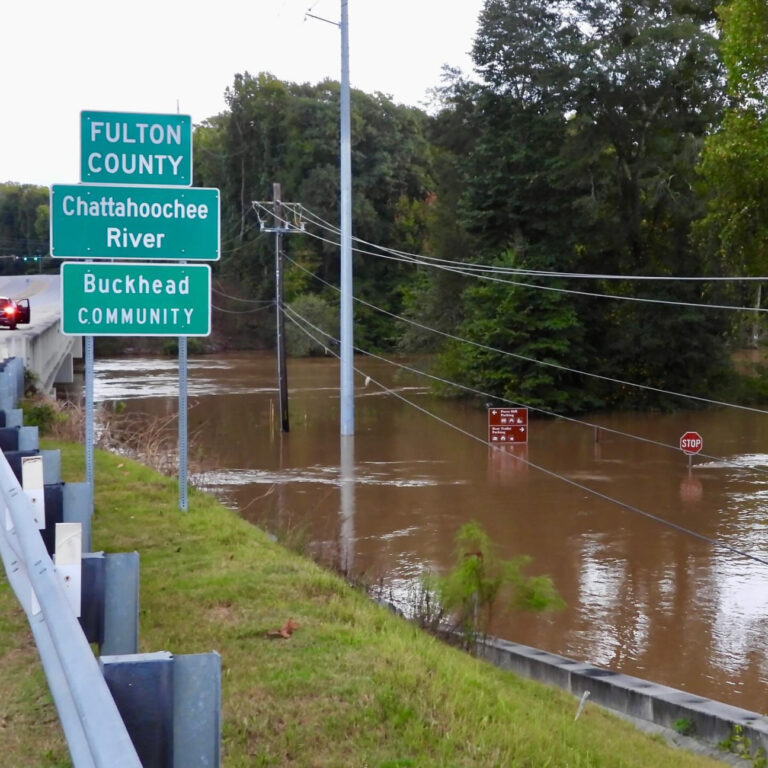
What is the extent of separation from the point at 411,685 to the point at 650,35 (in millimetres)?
37431

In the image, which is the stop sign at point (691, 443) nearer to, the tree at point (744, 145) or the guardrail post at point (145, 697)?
the tree at point (744, 145)

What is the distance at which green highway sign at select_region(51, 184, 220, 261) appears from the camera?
1034 centimetres

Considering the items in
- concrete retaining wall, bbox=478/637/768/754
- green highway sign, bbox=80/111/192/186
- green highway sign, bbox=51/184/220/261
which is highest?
green highway sign, bbox=80/111/192/186

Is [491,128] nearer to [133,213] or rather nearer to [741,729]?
[133,213]

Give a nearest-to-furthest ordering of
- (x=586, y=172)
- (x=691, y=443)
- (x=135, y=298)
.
Result: 1. (x=135, y=298)
2. (x=691, y=443)
3. (x=586, y=172)

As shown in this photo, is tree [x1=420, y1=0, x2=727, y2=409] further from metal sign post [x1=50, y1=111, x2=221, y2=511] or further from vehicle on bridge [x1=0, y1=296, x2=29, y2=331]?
metal sign post [x1=50, y1=111, x2=221, y2=511]

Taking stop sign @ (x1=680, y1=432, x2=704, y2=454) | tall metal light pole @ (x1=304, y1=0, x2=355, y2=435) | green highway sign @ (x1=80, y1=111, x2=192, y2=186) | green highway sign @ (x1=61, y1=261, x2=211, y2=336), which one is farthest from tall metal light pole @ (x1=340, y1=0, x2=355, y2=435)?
green highway sign @ (x1=61, y1=261, x2=211, y2=336)

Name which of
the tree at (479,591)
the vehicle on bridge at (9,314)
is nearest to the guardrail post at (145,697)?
the tree at (479,591)

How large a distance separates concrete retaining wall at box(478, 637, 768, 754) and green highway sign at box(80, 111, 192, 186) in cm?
538

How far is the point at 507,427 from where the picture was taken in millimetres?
31969

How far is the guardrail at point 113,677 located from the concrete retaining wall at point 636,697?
16.5 feet

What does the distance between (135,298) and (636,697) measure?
19.1ft

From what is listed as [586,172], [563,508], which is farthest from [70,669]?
[586,172]

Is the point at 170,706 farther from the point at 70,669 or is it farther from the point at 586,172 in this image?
the point at 586,172
